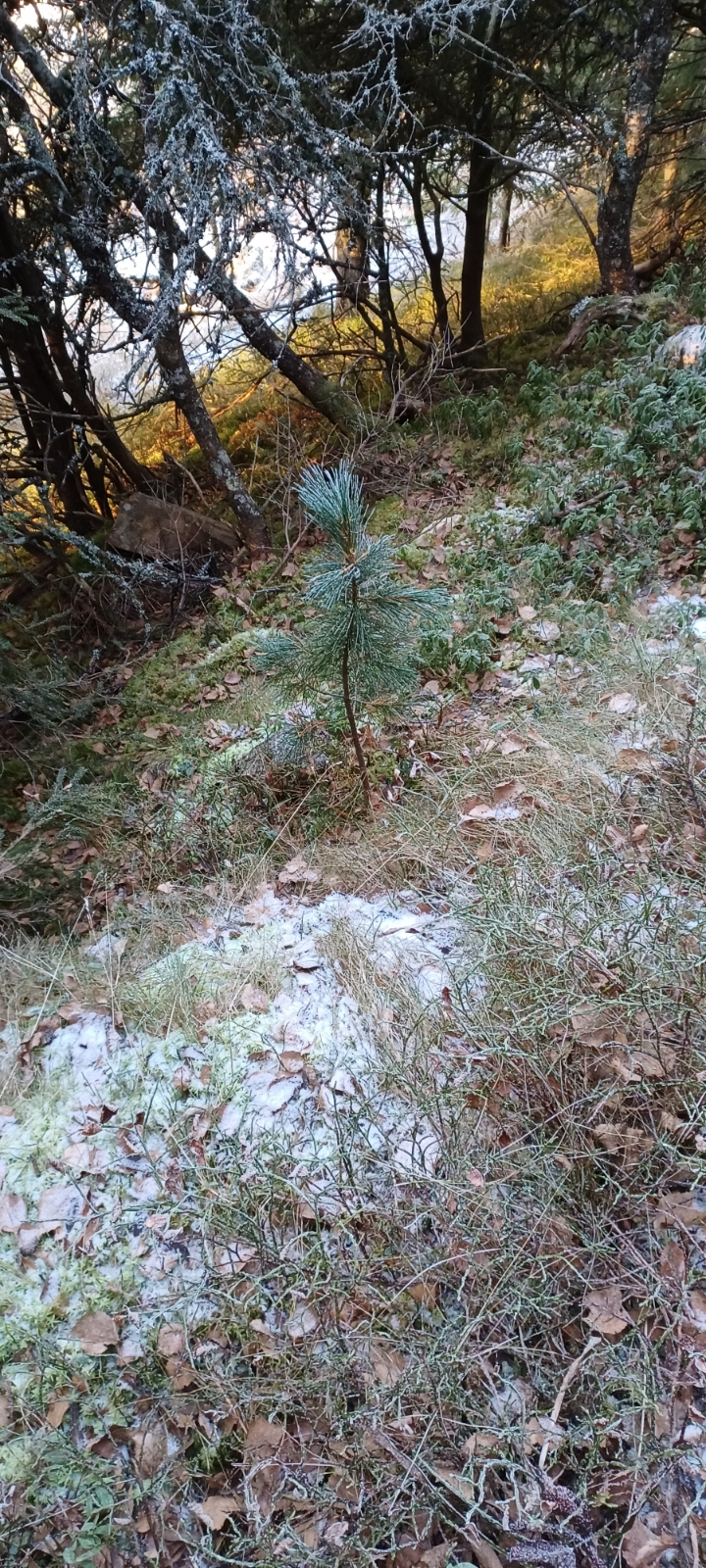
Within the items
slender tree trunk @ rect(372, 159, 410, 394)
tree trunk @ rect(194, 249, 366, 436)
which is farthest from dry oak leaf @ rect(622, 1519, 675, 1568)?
slender tree trunk @ rect(372, 159, 410, 394)

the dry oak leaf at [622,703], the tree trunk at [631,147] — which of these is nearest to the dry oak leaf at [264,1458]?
the dry oak leaf at [622,703]

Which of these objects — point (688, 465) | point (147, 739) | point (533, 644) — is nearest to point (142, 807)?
point (147, 739)

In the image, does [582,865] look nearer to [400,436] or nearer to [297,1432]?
[297,1432]

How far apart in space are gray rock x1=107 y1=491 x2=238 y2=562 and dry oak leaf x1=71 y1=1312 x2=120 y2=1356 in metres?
4.70

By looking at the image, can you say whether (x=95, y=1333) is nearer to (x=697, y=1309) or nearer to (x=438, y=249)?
(x=697, y=1309)

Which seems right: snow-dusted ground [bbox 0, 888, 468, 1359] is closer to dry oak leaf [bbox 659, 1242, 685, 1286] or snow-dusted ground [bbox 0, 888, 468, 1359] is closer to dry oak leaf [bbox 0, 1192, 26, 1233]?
dry oak leaf [bbox 0, 1192, 26, 1233]

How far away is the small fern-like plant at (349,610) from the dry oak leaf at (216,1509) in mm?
2311

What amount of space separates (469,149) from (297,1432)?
7563 mm

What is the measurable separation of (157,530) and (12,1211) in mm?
4599

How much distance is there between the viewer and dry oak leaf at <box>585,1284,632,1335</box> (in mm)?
1640

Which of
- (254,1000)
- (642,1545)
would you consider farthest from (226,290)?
(642,1545)

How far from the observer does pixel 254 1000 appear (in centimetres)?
258

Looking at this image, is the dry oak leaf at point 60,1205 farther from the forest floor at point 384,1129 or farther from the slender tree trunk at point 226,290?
the slender tree trunk at point 226,290

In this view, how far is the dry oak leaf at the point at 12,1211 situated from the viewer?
2162 mm
